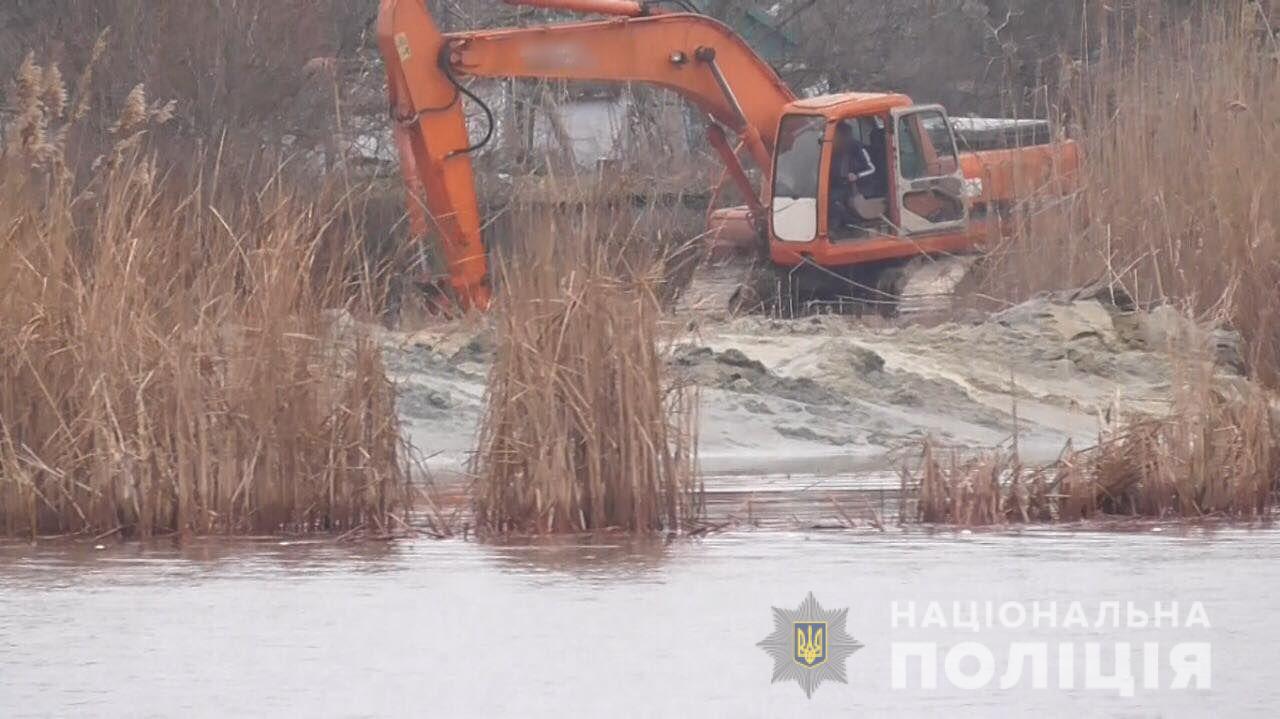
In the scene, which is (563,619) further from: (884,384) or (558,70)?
(558,70)

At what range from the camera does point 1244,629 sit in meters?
6.80

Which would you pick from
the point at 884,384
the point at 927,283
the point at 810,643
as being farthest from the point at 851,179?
the point at 810,643

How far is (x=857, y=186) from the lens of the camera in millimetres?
20719

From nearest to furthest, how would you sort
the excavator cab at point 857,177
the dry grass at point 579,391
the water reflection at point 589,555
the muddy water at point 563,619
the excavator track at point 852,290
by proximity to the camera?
the muddy water at point 563,619
the water reflection at point 589,555
the dry grass at point 579,391
the excavator track at point 852,290
the excavator cab at point 857,177

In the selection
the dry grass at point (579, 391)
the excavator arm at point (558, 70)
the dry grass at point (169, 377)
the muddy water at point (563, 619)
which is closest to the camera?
the muddy water at point (563, 619)

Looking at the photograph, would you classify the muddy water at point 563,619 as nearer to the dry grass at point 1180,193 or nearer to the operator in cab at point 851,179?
the dry grass at point 1180,193

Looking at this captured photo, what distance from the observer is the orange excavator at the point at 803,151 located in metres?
19.9

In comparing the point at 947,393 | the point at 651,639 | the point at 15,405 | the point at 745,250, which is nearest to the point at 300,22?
the point at 745,250

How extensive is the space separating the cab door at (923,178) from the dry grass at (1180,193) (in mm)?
2359

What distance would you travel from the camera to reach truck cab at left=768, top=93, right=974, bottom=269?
20.5 meters

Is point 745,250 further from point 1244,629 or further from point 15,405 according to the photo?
point 1244,629

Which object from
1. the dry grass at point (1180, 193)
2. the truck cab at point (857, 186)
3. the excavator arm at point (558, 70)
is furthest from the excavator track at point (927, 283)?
the excavator arm at point (558, 70)

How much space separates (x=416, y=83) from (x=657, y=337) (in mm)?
10514

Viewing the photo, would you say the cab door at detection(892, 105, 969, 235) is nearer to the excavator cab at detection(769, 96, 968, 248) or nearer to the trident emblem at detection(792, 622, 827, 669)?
the excavator cab at detection(769, 96, 968, 248)
